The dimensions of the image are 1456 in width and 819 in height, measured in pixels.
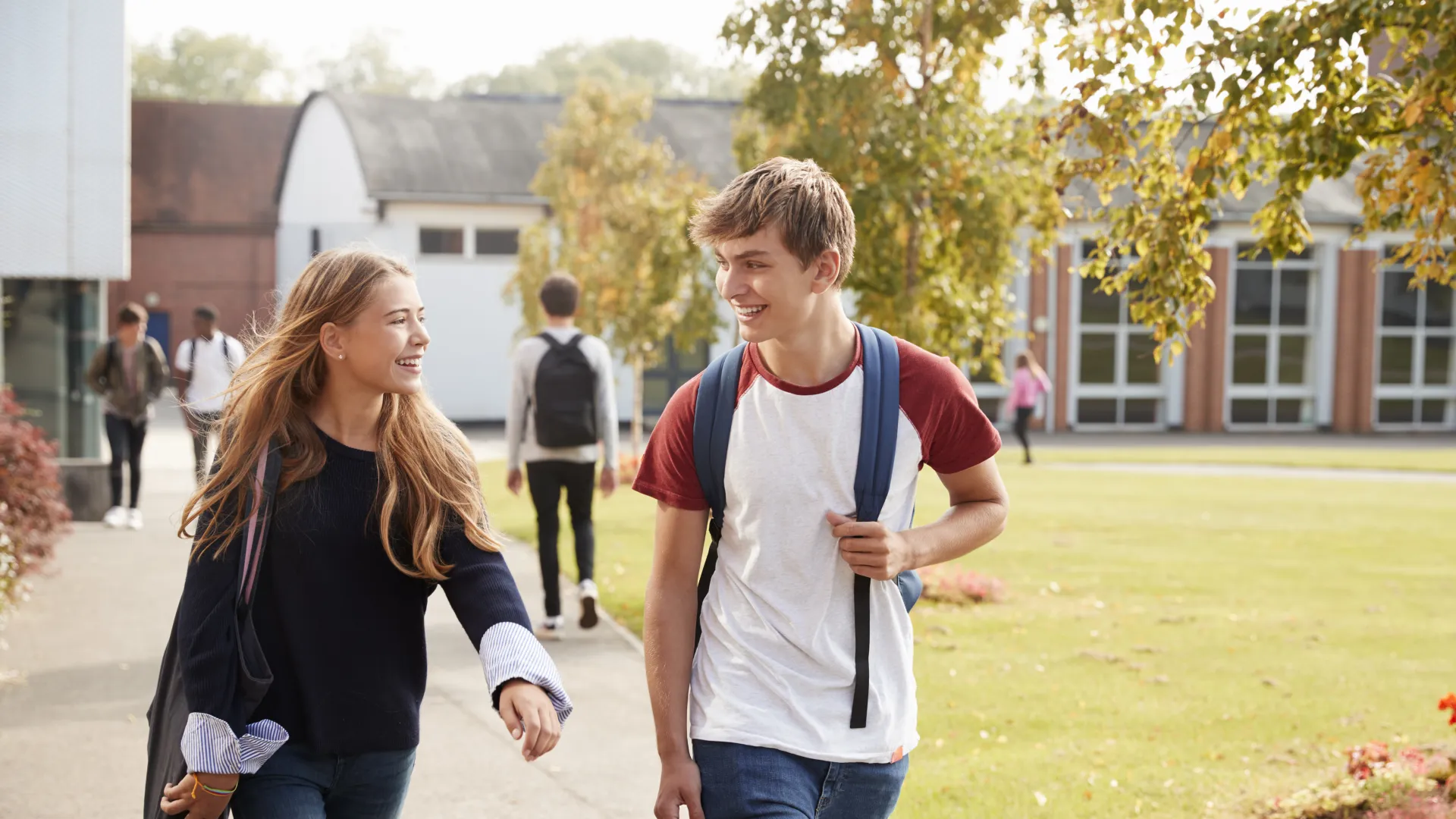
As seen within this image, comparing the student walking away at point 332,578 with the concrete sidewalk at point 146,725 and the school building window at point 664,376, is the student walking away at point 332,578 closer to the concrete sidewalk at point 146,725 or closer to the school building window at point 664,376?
the concrete sidewalk at point 146,725

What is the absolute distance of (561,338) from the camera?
28.6 feet

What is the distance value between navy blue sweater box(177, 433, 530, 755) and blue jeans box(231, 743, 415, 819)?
3cm

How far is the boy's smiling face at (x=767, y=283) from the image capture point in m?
2.85

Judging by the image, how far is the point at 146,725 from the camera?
22.2ft

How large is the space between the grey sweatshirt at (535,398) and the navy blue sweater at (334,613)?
18.0 feet

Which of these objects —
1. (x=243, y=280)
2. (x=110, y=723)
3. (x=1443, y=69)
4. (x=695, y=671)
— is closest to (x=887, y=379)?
(x=695, y=671)

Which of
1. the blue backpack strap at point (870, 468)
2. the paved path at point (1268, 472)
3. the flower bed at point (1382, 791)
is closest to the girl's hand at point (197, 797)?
the blue backpack strap at point (870, 468)

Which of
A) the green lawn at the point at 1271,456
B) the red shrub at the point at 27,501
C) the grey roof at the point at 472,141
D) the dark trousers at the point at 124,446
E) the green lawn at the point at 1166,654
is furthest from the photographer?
the grey roof at the point at 472,141

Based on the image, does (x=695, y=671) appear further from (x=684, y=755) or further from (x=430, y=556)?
(x=430, y=556)

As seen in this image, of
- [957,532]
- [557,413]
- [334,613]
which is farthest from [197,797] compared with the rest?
[557,413]

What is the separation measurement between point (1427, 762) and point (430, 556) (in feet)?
13.2

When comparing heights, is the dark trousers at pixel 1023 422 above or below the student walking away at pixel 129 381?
below

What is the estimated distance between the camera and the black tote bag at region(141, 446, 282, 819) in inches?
114

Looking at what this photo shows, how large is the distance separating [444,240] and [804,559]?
33.2m
